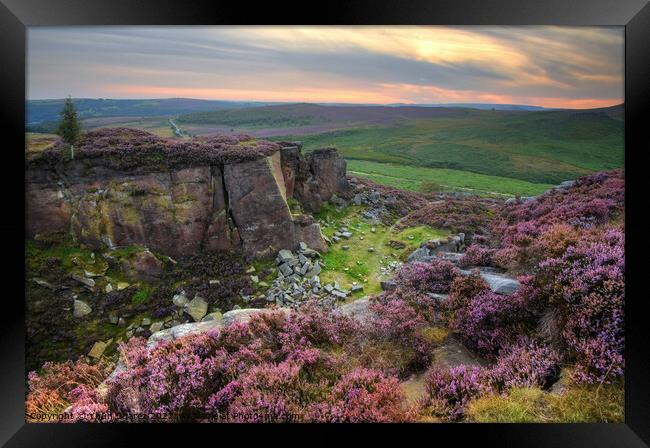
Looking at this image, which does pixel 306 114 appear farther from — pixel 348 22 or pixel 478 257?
pixel 478 257

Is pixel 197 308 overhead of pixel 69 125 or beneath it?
beneath

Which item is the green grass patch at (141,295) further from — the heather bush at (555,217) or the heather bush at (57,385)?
the heather bush at (555,217)

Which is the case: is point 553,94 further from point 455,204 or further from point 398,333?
point 398,333

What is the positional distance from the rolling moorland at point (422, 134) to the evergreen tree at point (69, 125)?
146 millimetres

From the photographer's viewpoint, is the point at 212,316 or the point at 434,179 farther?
the point at 434,179

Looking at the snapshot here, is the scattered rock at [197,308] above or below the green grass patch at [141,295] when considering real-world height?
below

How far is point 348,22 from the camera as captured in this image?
5695mm

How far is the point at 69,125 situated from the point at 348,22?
5.38 meters

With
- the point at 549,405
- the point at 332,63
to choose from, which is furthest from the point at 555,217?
the point at 332,63

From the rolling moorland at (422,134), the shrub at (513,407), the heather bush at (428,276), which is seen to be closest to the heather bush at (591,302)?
the shrub at (513,407)

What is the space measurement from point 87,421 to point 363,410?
14.2 ft

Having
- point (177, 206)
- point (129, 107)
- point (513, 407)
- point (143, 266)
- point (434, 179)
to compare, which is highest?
point (129, 107)

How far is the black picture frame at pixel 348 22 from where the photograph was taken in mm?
5418

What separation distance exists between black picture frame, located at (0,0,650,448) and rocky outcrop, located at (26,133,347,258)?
1132 mm
